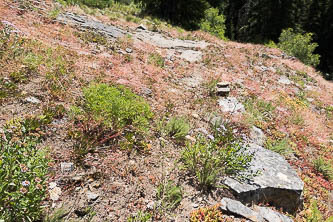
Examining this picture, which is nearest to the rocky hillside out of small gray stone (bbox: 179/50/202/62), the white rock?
the white rock

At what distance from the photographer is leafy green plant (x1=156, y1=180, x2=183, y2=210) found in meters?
3.43

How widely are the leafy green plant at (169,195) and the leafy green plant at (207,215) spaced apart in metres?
0.32

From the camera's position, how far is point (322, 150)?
6805 millimetres

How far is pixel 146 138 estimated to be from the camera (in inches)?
183

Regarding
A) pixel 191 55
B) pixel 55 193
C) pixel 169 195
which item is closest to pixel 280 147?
pixel 169 195

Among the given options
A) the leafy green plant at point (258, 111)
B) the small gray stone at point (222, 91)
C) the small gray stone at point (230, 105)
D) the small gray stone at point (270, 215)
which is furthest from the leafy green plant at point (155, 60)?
the small gray stone at point (270, 215)

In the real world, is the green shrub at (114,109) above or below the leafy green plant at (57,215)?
above

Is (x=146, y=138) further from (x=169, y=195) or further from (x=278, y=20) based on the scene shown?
(x=278, y=20)

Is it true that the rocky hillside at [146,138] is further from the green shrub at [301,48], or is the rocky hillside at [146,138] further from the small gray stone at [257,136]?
Result: the green shrub at [301,48]

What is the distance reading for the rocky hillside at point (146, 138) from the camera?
3.39 metres

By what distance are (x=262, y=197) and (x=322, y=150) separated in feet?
13.4

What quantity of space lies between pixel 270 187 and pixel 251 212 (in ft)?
2.51

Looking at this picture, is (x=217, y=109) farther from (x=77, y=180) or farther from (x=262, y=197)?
(x=77, y=180)

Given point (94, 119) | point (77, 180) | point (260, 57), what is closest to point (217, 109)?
point (94, 119)
